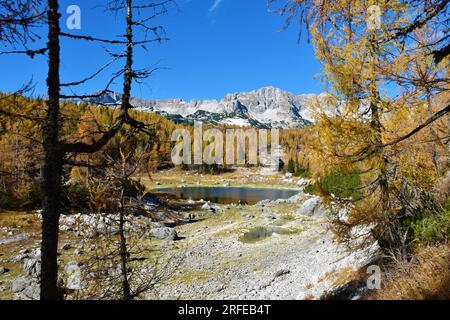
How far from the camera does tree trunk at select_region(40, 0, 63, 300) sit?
5.10m

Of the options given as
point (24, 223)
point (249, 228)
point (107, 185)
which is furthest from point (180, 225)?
point (107, 185)

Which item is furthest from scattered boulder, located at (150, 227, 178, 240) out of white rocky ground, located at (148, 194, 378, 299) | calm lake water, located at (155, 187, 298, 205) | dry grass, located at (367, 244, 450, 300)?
calm lake water, located at (155, 187, 298, 205)

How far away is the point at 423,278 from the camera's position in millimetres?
7832

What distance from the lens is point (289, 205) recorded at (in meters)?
48.0

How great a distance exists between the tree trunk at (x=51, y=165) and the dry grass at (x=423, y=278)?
720 centimetres

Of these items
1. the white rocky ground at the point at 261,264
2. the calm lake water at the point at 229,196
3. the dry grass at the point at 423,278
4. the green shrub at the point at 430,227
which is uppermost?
the green shrub at the point at 430,227

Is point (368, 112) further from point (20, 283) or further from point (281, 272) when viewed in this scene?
point (20, 283)

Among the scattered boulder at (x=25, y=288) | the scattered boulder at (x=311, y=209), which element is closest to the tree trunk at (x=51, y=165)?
the scattered boulder at (x=25, y=288)

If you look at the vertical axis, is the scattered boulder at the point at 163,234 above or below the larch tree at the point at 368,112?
below

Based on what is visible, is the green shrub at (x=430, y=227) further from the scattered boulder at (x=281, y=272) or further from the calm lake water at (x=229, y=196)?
the calm lake water at (x=229, y=196)

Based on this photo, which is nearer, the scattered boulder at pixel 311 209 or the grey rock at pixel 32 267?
the grey rock at pixel 32 267

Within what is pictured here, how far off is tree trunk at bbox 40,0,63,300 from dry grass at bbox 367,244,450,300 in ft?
23.6

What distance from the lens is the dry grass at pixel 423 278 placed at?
7052 mm

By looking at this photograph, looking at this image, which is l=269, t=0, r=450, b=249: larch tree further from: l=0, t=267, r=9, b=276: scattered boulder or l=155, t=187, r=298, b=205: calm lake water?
l=155, t=187, r=298, b=205: calm lake water
